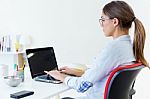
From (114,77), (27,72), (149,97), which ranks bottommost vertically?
(149,97)

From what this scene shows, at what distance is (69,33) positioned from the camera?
3773 mm

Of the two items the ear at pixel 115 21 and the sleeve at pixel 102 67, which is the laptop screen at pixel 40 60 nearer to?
the sleeve at pixel 102 67

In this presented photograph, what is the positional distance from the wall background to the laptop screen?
147 cm

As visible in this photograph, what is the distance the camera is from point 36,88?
73.4 inches

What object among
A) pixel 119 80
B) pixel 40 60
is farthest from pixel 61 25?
pixel 119 80

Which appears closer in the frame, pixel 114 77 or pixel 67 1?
pixel 114 77

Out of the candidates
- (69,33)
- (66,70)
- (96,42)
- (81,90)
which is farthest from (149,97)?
(81,90)

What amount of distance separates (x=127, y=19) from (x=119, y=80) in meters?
0.42

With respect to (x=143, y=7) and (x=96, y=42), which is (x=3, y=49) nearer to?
(x=96, y=42)

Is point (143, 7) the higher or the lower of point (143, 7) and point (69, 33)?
the higher

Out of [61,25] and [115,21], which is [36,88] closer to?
[115,21]

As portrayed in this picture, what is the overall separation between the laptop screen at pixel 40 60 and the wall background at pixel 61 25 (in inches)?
57.8

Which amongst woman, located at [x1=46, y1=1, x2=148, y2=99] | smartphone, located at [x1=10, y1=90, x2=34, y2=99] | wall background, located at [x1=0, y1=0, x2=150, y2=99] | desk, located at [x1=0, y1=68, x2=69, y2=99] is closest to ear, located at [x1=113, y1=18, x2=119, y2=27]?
woman, located at [x1=46, y1=1, x2=148, y2=99]

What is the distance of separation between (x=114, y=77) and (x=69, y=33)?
2.34 metres
